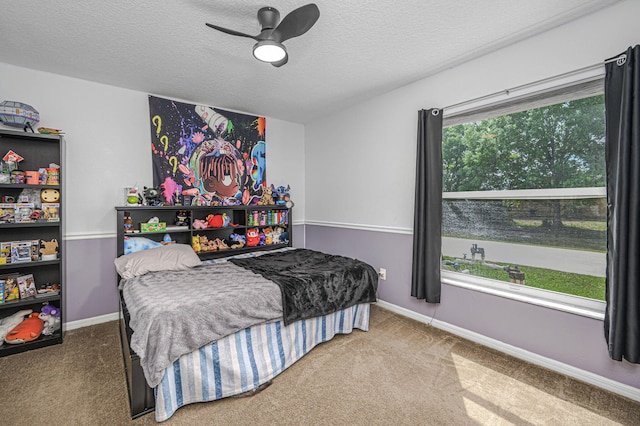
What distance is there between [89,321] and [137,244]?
36.1 inches

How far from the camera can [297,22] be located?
1.64 m

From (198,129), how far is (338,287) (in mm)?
2572

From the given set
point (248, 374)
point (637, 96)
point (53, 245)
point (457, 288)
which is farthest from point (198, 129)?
point (637, 96)

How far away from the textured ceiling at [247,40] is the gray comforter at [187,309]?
1.87 m

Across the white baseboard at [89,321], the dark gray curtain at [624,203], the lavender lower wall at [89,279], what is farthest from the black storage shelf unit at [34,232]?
the dark gray curtain at [624,203]

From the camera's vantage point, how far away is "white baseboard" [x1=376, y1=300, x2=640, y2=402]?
180 cm

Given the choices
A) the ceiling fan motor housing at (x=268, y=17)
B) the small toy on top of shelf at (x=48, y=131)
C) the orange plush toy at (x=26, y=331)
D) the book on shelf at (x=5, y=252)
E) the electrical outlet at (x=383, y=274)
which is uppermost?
the ceiling fan motor housing at (x=268, y=17)

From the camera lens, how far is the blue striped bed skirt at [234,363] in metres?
1.65

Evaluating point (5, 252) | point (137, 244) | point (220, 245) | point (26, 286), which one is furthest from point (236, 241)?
point (5, 252)

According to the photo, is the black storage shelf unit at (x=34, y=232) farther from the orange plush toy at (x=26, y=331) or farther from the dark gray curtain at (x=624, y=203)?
the dark gray curtain at (x=624, y=203)

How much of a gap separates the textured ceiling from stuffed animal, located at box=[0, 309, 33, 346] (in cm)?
223

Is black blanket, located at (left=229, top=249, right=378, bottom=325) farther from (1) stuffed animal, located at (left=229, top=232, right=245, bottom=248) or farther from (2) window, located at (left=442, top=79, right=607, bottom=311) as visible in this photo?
(2) window, located at (left=442, top=79, right=607, bottom=311)

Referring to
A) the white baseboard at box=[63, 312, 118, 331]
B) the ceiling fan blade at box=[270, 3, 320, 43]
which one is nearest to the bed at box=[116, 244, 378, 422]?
the white baseboard at box=[63, 312, 118, 331]

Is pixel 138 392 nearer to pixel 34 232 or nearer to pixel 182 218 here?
pixel 182 218
